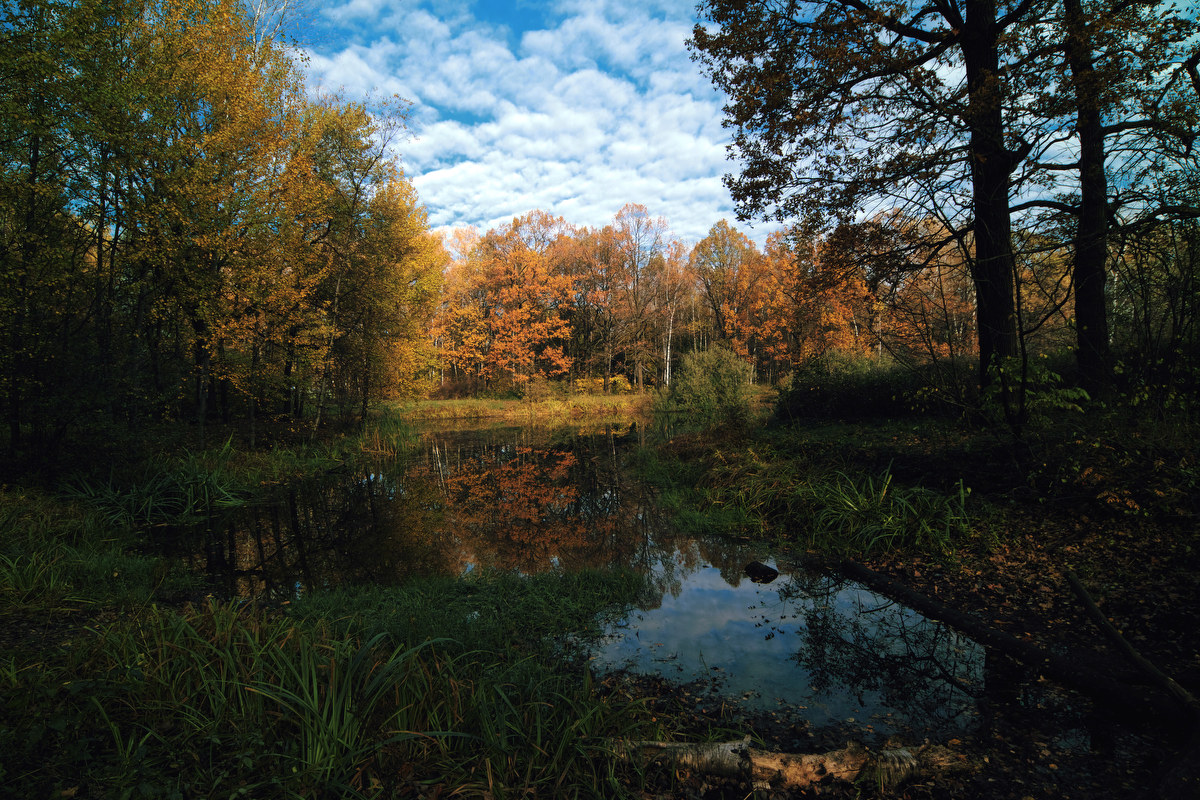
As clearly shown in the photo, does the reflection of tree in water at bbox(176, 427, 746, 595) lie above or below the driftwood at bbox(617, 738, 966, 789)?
below

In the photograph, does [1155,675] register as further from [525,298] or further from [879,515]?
[525,298]

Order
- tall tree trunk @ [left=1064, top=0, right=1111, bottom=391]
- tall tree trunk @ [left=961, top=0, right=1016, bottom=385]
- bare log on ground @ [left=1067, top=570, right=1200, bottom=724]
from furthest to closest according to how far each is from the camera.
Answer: tall tree trunk @ [left=961, top=0, right=1016, bottom=385] < tall tree trunk @ [left=1064, top=0, right=1111, bottom=391] < bare log on ground @ [left=1067, top=570, right=1200, bottom=724]

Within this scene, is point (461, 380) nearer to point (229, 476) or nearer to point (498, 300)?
point (498, 300)

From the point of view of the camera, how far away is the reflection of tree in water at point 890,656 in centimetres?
346

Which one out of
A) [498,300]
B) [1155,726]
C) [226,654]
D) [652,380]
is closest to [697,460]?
[1155,726]

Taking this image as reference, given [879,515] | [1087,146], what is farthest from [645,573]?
[1087,146]

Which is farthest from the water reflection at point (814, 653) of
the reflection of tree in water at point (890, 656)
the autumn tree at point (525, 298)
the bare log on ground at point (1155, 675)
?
the autumn tree at point (525, 298)

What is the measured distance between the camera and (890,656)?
412cm

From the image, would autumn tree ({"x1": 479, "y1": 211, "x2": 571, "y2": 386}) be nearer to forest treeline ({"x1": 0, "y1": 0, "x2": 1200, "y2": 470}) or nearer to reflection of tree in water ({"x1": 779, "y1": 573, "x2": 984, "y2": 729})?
forest treeline ({"x1": 0, "y1": 0, "x2": 1200, "y2": 470})

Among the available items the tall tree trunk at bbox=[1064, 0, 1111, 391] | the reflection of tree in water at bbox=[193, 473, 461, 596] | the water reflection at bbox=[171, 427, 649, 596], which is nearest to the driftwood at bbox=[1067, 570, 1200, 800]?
the tall tree trunk at bbox=[1064, 0, 1111, 391]

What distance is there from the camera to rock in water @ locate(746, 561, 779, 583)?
234 inches

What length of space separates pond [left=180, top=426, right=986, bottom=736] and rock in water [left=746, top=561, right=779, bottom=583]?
3 centimetres

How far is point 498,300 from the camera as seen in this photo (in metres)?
32.4

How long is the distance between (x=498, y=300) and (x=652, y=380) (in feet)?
42.2
